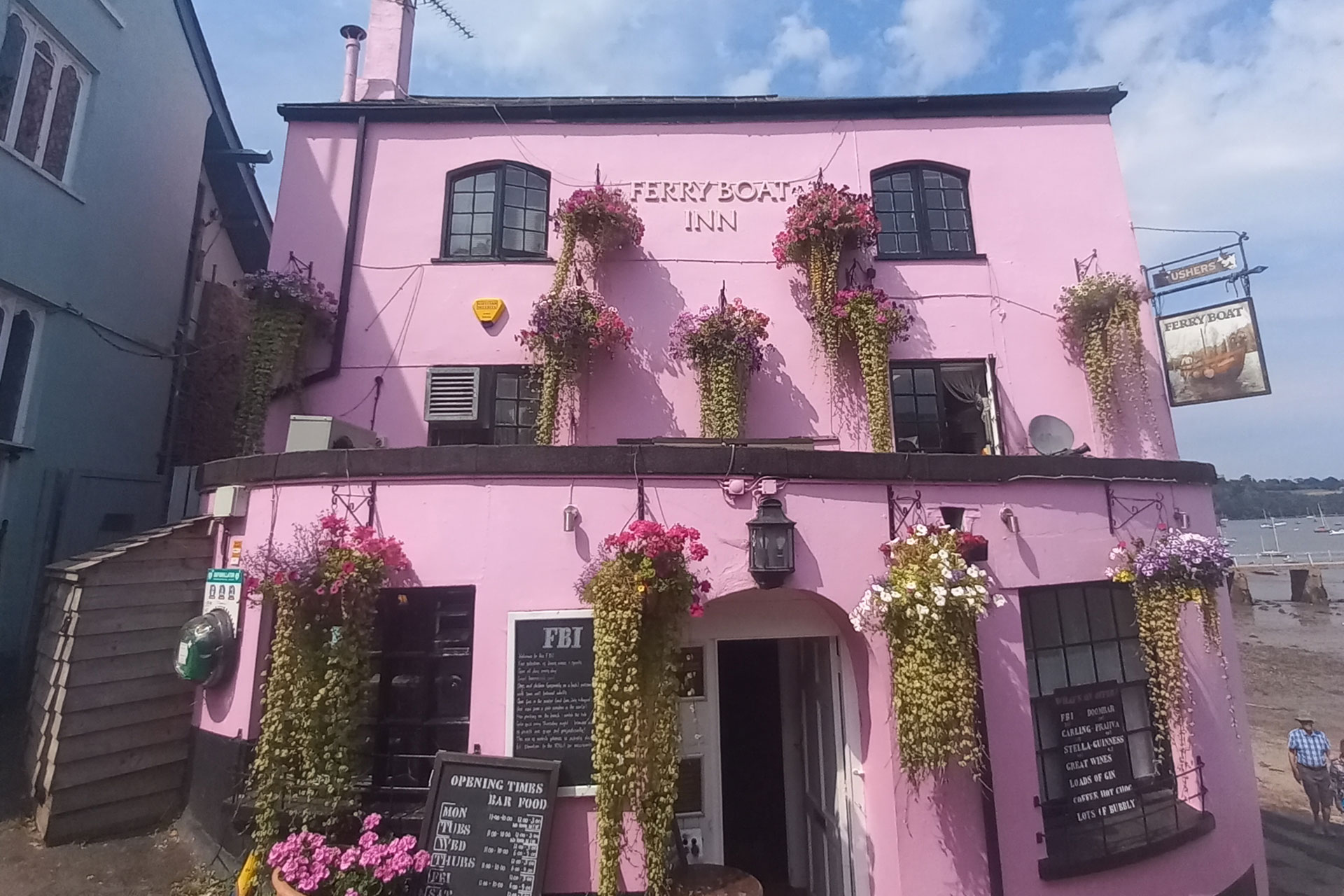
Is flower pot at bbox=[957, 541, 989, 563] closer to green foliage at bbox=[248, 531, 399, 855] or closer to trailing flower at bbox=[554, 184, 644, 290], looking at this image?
green foliage at bbox=[248, 531, 399, 855]

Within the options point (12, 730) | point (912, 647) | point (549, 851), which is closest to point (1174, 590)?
point (912, 647)

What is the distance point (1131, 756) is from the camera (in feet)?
20.7

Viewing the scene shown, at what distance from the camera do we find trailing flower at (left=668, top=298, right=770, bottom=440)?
809 centimetres

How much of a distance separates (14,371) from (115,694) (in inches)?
188

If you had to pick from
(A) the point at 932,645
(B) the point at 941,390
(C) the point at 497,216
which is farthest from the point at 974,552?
(C) the point at 497,216

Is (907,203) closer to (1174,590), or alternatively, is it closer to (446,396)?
(1174,590)

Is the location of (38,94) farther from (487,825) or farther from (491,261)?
(487,825)

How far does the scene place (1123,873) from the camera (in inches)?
230

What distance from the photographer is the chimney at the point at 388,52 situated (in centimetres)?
1052

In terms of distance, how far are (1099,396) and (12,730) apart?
13201 mm

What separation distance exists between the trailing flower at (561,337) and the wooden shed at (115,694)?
12.4ft

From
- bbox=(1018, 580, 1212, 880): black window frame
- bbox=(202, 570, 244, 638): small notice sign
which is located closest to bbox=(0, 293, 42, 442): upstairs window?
bbox=(202, 570, 244, 638): small notice sign

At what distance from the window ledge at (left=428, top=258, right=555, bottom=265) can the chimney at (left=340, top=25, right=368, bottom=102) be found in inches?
144

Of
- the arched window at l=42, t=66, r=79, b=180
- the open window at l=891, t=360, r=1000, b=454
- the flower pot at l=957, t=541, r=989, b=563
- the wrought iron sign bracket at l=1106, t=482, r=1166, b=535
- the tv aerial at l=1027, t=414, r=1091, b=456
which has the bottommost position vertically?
the flower pot at l=957, t=541, r=989, b=563
